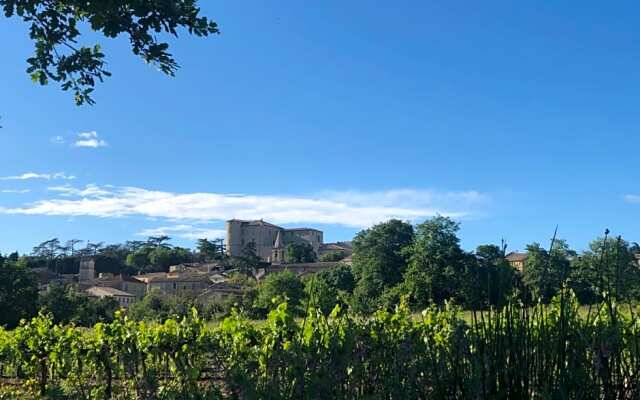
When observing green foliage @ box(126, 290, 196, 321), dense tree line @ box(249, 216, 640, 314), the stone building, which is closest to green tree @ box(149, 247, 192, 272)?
the stone building

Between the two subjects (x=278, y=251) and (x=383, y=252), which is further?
(x=278, y=251)

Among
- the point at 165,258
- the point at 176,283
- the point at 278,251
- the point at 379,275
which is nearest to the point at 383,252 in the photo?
the point at 379,275

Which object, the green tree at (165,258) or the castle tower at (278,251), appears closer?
the castle tower at (278,251)

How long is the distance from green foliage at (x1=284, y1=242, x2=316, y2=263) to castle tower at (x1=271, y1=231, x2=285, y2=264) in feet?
12.8

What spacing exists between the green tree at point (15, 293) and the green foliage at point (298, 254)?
7057 centimetres

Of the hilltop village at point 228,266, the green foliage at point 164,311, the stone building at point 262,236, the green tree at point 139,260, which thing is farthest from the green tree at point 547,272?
the stone building at point 262,236

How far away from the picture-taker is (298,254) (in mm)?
112438

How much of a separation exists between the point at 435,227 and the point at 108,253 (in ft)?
275

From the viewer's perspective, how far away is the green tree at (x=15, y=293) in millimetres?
35906

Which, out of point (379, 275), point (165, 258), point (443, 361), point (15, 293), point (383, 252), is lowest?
point (15, 293)

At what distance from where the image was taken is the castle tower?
118969mm

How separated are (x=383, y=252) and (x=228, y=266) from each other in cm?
4790

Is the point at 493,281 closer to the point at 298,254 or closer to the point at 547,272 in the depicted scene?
the point at 547,272

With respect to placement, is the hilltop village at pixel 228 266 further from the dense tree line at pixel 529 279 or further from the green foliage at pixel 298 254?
the dense tree line at pixel 529 279
